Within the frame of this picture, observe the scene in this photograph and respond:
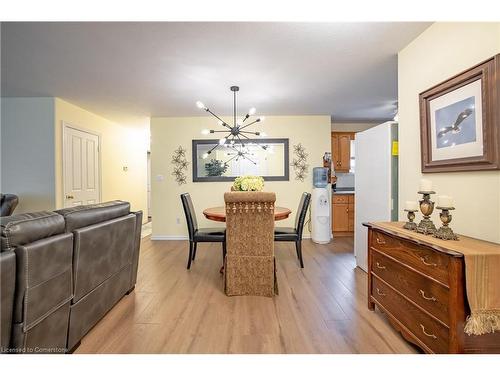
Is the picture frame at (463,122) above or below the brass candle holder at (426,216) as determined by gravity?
above

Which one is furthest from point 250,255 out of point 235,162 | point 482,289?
point 235,162

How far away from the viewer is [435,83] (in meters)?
1.94

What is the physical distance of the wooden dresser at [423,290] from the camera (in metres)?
1.25

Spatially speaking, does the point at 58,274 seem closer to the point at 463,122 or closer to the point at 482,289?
the point at 482,289

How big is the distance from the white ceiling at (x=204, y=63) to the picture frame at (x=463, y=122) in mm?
688

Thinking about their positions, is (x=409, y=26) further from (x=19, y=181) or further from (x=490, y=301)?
(x=19, y=181)

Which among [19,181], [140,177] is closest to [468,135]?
[19,181]

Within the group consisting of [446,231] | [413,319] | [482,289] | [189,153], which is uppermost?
[189,153]

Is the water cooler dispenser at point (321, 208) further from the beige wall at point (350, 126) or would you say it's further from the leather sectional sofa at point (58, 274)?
the leather sectional sofa at point (58, 274)

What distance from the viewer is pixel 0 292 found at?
1.06 m

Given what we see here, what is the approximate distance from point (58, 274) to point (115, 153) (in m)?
4.70

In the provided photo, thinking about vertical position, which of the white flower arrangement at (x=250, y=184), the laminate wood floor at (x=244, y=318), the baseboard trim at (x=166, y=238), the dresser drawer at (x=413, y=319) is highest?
the white flower arrangement at (x=250, y=184)

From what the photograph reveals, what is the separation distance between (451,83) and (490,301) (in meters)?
1.42

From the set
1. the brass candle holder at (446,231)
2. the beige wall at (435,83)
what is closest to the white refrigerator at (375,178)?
the beige wall at (435,83)
